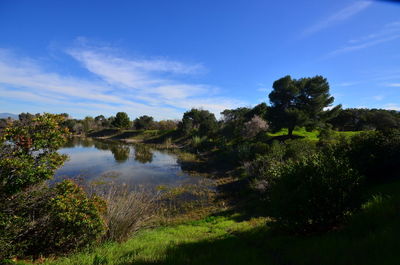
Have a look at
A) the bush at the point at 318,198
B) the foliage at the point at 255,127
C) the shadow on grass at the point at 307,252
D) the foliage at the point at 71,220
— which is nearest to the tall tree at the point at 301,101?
the foliage at the point at 255,127

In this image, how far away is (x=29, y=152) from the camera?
5203 millimetres

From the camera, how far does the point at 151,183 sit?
18109 millimetres

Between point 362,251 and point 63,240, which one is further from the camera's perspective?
point 63,240

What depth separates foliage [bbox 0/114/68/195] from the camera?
4676mm

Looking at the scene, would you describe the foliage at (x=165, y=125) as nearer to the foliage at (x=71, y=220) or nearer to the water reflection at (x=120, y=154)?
the water reflection at (x=120, y=154)

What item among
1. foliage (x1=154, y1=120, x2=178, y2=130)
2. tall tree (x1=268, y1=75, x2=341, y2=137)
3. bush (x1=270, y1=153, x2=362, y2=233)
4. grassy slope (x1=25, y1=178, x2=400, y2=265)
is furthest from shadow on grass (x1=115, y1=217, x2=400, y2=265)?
foliage (x1=154, y1=120, x2=178, y2=130)

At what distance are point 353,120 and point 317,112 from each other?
823 inches

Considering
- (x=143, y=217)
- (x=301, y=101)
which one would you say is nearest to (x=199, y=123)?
(x=301, y=101)

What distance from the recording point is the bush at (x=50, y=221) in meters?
4.93

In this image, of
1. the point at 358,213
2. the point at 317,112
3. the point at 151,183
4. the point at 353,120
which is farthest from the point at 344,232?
the point at 353,120

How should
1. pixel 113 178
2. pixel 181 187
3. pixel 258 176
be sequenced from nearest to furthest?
pixel 258 176, pixel 181 187, pixel 113 178

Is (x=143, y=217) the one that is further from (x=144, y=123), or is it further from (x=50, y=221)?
(x=144, y=123)

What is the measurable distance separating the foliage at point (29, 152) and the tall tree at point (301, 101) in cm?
2821

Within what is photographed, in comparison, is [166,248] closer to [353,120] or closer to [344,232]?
[344,232]
